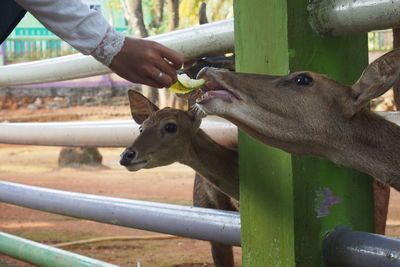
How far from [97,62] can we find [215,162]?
1.93ft

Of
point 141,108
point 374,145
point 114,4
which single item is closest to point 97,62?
Answer: point 141,108

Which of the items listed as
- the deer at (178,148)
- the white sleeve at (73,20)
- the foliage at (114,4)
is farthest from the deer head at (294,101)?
the foliage at (114,4)

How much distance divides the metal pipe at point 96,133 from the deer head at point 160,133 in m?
0.11

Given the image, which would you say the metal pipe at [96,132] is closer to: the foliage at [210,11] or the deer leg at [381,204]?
the deer leg at [381,204]

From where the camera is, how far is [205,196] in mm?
3385

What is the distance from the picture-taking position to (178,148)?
2990 mm

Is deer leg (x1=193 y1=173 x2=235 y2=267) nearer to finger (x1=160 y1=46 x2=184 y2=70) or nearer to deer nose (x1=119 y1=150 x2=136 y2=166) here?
deer nose (x1=119 y1=150 x2=136 y2=166)

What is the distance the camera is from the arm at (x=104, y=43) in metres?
1.66

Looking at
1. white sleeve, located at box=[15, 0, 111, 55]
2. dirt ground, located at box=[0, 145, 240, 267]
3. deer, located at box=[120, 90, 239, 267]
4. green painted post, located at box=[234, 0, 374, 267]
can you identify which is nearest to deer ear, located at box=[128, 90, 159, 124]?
deer, located at box=[120, 90, 239, 267]

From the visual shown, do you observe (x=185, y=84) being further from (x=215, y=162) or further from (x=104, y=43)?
(x=215, y=162)

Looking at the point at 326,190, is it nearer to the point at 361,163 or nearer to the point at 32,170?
the point at 361,163

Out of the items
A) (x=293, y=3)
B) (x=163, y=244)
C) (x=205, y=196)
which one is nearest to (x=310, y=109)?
(x=293, y=3)

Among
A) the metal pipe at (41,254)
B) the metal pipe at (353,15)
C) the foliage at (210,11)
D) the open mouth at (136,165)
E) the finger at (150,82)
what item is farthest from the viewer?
the foliage at (210,11)

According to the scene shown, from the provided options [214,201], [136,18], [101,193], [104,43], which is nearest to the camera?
[104,43]
